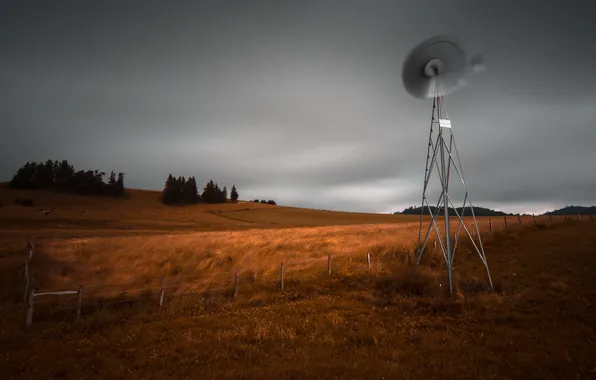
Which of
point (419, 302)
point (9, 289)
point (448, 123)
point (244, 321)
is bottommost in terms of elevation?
point (9, 289)

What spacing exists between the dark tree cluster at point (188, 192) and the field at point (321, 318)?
69.2 m

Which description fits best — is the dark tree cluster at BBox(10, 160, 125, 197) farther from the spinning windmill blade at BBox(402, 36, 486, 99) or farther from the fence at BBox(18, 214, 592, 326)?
the spinning windmill blade at BBox(402, 36, 486, 99)

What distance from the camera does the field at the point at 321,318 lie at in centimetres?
762

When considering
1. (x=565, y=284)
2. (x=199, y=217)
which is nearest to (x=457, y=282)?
(x=565, y=284)

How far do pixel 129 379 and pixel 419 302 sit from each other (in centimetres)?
1093

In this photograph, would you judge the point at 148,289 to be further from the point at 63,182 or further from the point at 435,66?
the point at 63,182

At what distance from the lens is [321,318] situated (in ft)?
36.8

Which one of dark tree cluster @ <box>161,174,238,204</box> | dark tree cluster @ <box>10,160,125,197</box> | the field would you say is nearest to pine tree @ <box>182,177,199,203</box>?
dark tree cluster @ <box>161,174,238,204</box>

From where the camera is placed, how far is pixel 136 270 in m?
22.0

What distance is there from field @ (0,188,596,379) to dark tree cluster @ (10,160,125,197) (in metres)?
73.7

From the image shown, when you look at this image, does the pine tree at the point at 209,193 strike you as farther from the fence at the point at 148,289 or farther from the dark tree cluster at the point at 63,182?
the fence at the point at 148,289

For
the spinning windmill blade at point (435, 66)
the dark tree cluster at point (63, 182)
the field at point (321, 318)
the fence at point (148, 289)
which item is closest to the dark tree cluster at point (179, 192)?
the dark tree cluster at point (63, 182)

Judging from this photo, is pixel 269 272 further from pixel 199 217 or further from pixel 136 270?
pixel 199 217

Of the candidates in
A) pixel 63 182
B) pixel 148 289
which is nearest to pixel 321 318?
pixel 148 289
